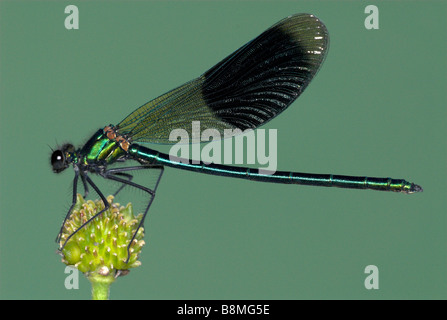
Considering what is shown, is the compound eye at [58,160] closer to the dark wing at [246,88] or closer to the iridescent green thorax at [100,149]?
the iridescent green thorax at [100,149]

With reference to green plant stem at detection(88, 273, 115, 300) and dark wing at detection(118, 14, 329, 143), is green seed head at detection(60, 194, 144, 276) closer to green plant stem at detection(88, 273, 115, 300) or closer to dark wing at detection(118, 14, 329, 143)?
green plant stem at detection(88, 273, 115, 300)

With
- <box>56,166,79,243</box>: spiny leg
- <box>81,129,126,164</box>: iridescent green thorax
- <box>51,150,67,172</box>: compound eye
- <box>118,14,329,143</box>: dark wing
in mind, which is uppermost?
<box>118,14,329,143</box>: dark wing

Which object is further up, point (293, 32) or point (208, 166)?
point (293, 32)

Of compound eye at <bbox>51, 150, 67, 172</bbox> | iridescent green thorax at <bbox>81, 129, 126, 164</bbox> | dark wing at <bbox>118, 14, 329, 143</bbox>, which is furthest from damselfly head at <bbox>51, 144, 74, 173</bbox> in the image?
dark wing at <bbox>118, 14, 329, 143</bbox>

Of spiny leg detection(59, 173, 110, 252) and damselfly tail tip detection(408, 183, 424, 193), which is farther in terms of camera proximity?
damselfly tail tip detection(408, 183, 424, 193)

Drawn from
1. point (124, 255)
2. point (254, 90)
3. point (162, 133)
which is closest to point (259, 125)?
point (254, 90)

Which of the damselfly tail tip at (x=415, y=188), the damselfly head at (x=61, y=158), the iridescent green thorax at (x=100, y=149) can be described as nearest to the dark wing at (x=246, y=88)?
the iridescent green thorax at (x=100, y=149)

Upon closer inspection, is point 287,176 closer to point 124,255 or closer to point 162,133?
point 162,133
